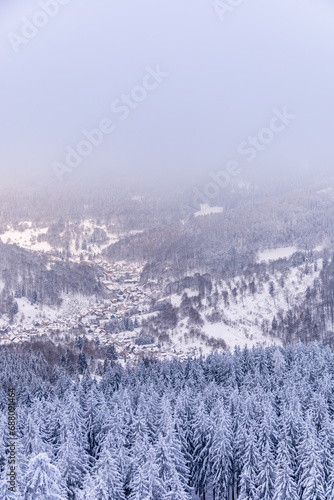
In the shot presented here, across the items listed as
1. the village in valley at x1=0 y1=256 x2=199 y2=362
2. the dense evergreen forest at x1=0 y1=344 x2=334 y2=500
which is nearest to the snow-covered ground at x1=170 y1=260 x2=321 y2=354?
the village in valley at x1=0 y1=256 x2=199 y2=362

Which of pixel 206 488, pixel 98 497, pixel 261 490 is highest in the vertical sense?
pixel 98 497

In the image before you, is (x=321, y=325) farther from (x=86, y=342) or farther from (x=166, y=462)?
(x=166, y=462)

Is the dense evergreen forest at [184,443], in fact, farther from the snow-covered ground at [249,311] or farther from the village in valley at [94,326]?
the snow-covered ground at [249,311]

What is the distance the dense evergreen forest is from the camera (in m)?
40.7

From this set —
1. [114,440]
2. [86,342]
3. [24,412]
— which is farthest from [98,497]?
[86,342]

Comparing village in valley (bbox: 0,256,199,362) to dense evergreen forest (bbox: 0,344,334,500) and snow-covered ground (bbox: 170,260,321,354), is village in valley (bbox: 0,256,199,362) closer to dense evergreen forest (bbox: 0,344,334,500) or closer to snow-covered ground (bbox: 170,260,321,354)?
snow-covered ground (bbox: 170,260,321,354)

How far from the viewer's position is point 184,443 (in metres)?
51.1

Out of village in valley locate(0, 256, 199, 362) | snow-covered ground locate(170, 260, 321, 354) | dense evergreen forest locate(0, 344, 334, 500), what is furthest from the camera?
snow-covered ground locate(170, 260, 321, 354)

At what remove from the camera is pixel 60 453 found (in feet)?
→ 149

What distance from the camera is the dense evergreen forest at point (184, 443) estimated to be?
134ft

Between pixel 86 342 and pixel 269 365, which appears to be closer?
pixel 269 365

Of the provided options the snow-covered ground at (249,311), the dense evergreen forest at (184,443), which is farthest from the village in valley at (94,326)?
the dense evergreen forest at (184,443)

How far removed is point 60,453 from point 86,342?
102 meters

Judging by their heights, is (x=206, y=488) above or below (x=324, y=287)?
below
